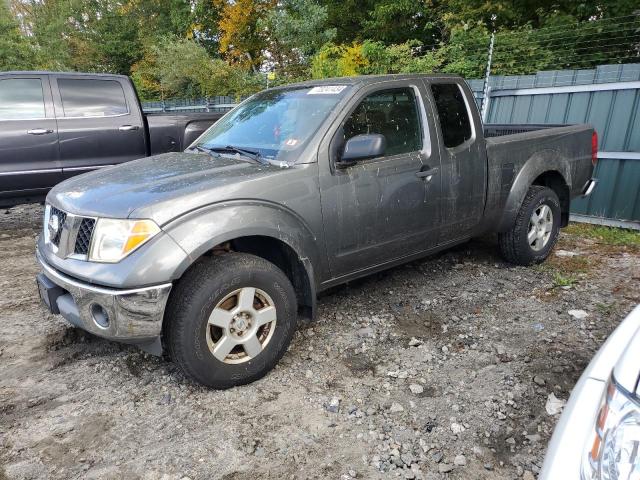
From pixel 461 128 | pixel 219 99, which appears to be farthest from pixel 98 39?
pixel 461 128

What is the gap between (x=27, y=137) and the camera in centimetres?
545

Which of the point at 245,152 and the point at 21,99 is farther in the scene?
the point at 21,99

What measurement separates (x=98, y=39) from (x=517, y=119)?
99.7ft

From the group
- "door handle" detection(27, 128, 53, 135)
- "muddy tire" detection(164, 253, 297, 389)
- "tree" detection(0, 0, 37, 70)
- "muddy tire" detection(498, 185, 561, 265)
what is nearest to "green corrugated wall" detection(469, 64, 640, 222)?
"muddy tire" detection(498, 185, 561, 265)

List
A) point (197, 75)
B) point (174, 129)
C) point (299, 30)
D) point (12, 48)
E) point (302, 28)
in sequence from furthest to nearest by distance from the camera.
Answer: point (12, 48) < point (197, 75) < point (299, 30) < point (302, 28) < point (174, 129)

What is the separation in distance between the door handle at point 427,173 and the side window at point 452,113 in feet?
0.91

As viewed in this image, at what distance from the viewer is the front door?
9.86 feet

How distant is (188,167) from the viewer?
116 inches

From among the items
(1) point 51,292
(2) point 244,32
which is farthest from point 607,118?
(2) point 244,32

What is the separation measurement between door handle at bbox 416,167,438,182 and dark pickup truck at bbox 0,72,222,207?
384cm

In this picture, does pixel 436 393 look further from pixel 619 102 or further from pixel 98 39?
pixel 98 39

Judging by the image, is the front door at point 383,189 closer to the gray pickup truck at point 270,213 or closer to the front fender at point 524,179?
the gray pickup truck at point 270,213

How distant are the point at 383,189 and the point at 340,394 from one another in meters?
1.38

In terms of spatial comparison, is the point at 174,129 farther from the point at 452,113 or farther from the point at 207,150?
the point at 452,113
